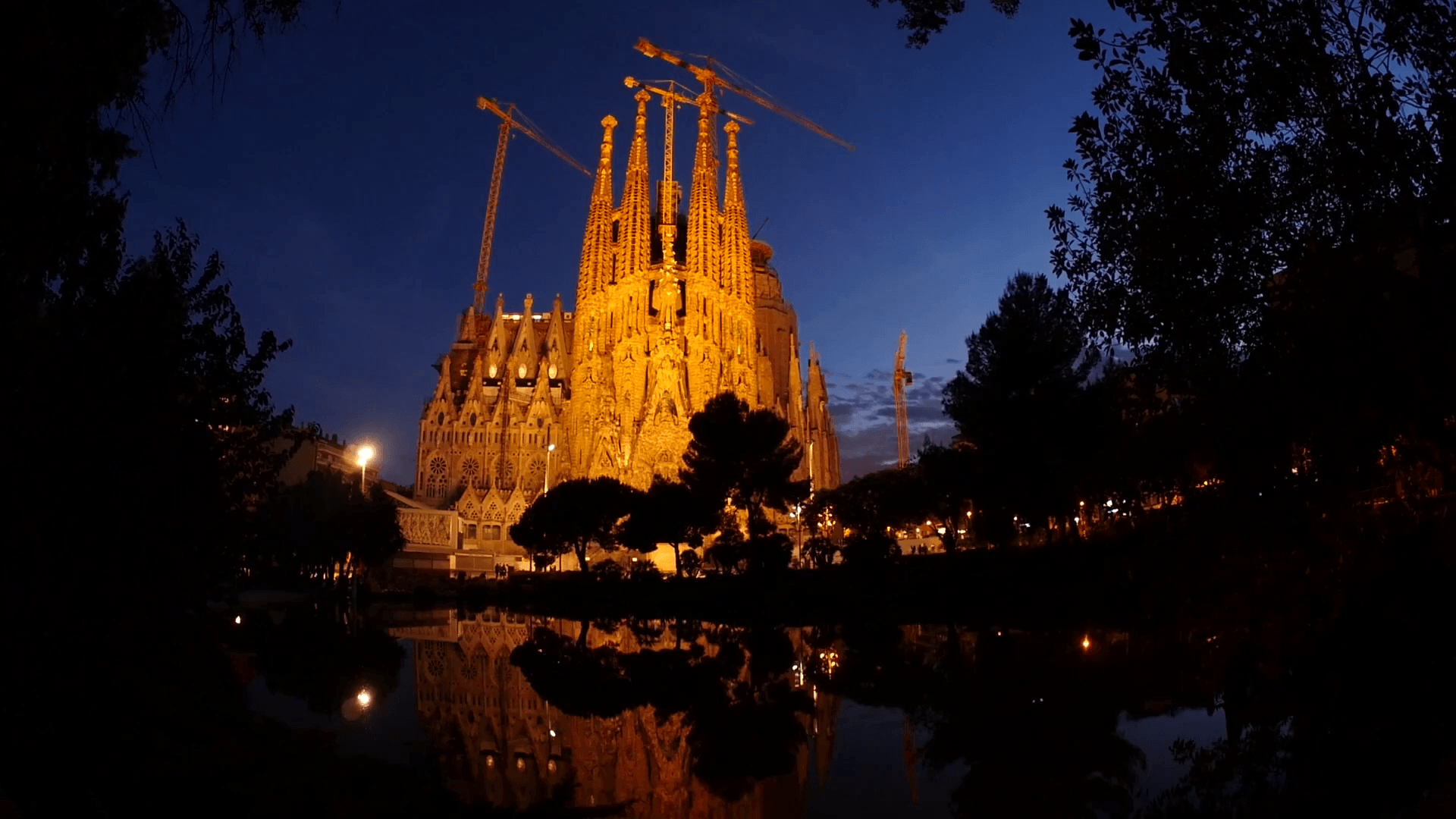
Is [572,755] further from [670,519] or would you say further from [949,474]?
[670,519]

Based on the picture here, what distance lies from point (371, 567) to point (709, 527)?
1799 cm

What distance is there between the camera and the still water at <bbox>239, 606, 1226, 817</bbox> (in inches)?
282

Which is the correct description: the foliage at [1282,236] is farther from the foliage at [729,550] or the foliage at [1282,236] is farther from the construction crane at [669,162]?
the construction crane at [669,162]

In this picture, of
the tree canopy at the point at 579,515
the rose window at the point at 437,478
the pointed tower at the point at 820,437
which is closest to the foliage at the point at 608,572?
the tree canopy at the point at 579,515

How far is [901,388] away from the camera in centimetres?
11394

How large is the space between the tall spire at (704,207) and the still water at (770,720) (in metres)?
45.4

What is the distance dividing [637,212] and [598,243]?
12.4ft

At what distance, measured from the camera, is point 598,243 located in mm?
64125

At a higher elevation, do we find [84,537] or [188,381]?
[188,381]

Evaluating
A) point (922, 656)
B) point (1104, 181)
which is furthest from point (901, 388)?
point (1104, 181)

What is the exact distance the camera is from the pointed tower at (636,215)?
62.2 meters

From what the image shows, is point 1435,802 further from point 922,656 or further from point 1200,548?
point 922,656

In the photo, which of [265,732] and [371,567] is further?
[371,567]

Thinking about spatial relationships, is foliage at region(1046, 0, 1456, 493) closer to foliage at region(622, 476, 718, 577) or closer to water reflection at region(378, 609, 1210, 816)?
water reflection at region(378, 609, 1210, 816)
